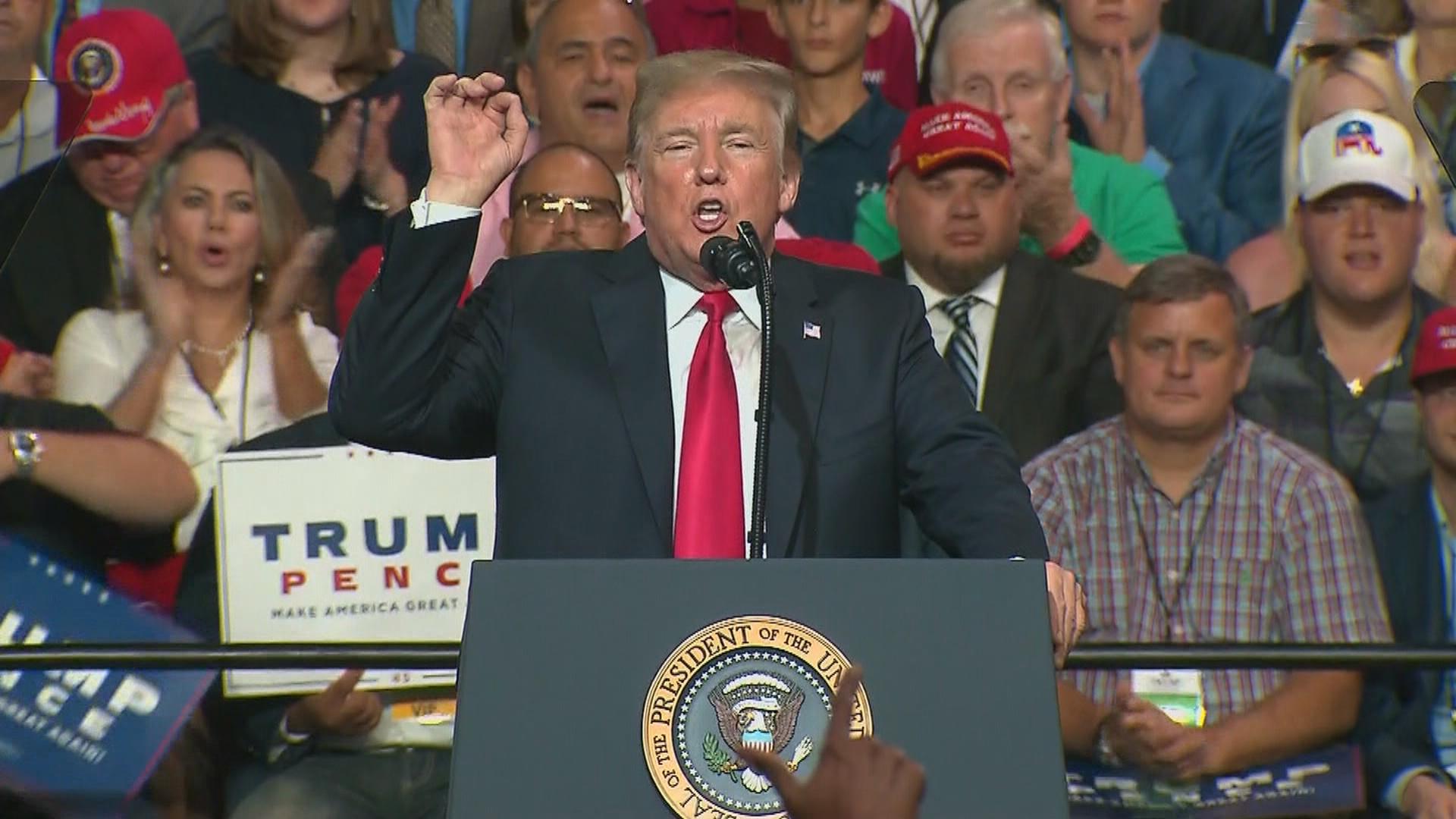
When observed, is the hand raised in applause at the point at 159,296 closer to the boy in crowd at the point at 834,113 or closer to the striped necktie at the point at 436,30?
the striped necktie at the point at 436,30

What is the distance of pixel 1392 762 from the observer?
3.67 m

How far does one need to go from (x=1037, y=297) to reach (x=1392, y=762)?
1.10 m

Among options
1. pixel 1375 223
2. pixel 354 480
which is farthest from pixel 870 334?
pixel 1375 223

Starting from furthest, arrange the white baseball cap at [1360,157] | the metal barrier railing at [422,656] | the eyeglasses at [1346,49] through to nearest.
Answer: the eyeglasses at [1346,49] → the white baseball cap at [1360,157] → the metal barrier railing at [422,656]

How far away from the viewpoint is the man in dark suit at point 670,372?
214cm

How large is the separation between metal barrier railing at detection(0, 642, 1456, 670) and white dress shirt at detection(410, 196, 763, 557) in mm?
747

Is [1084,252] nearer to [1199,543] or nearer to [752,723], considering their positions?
[1199,543]

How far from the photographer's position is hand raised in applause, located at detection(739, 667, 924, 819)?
3.86ft

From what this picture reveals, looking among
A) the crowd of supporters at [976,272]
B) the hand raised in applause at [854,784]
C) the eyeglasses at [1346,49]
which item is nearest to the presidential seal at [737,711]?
the hand raised in applause at [854,784]

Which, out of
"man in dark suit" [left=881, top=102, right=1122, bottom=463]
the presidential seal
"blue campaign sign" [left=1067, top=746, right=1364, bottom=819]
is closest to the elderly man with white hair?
"man in dark suit" [left=881, top=102, right=1122, bottom=463]

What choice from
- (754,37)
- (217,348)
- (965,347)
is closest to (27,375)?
(217,348)

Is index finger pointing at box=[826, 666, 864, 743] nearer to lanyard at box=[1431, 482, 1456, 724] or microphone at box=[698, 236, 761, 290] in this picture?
microphone at box=[698, 236, 761, 290]

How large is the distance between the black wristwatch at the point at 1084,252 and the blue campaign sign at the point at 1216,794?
1083mm

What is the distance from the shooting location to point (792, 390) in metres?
2.24
